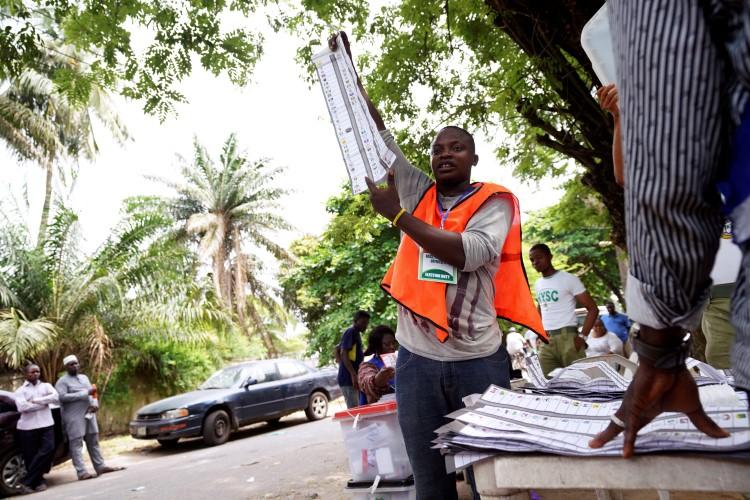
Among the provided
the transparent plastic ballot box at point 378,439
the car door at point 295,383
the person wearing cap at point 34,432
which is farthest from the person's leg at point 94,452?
the transparent plastic ballot box at point 378,439

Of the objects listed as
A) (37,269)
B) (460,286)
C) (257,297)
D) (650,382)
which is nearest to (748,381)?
(650,382)

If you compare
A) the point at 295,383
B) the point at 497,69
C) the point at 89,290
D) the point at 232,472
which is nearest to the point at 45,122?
the point at 89,290

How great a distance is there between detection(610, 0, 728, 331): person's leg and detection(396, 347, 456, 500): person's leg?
3.92ft

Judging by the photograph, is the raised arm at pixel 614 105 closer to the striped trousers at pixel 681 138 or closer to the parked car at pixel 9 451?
the striped trousers at pixel 681 138

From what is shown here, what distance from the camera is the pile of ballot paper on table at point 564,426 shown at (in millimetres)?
1035

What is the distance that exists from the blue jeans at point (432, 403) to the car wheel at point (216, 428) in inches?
413

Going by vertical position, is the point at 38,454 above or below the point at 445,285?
below

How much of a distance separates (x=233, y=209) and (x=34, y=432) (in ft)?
61.5

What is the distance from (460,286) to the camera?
205 centimetres

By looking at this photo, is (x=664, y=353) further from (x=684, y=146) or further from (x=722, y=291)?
(x=722, y=291)

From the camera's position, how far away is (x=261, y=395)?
42.1 feet

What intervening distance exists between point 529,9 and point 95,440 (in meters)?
9.73

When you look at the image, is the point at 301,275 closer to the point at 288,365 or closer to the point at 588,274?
the point at 288,365

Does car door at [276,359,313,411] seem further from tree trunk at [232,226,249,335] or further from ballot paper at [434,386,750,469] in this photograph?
ballot paper at [434,386,750,469]
